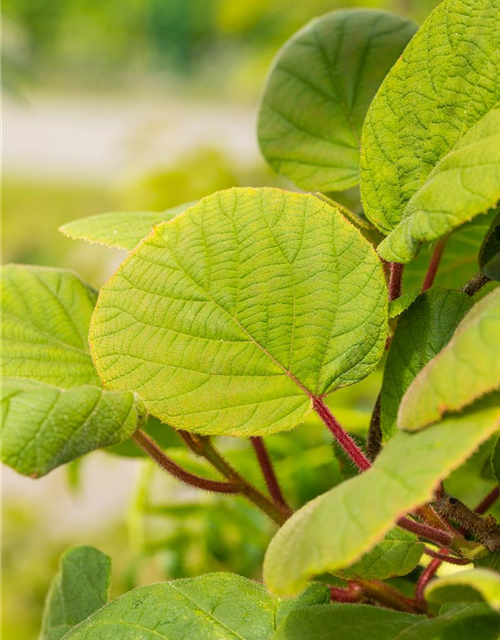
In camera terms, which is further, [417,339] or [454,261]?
[454,261]

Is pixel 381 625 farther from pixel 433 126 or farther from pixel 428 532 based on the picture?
pixel 433 126

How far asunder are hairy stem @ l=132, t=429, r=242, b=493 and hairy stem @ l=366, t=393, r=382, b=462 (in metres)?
0.05

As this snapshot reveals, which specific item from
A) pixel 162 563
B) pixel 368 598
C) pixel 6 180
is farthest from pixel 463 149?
pixel 6 180

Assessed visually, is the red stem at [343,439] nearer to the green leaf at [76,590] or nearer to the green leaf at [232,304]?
the green leaf at [232,304]

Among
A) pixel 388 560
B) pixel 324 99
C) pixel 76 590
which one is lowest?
pixel 76 590

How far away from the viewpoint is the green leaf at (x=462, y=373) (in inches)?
6.9

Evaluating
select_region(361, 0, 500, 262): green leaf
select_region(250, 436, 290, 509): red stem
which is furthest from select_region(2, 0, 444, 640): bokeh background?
select_region(361, 0, 500, 262): green leaf

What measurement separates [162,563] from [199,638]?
424 millimetres

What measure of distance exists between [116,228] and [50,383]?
0.06m

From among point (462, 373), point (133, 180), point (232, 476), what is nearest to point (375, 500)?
point (462, 373)

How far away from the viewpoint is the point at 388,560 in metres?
0.25

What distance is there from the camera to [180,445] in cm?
38

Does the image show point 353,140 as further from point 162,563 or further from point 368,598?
point 162,563

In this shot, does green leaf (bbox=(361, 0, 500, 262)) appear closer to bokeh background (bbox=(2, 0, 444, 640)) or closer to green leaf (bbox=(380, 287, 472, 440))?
green leaf (bbox=(380, 287, 472, 440))
